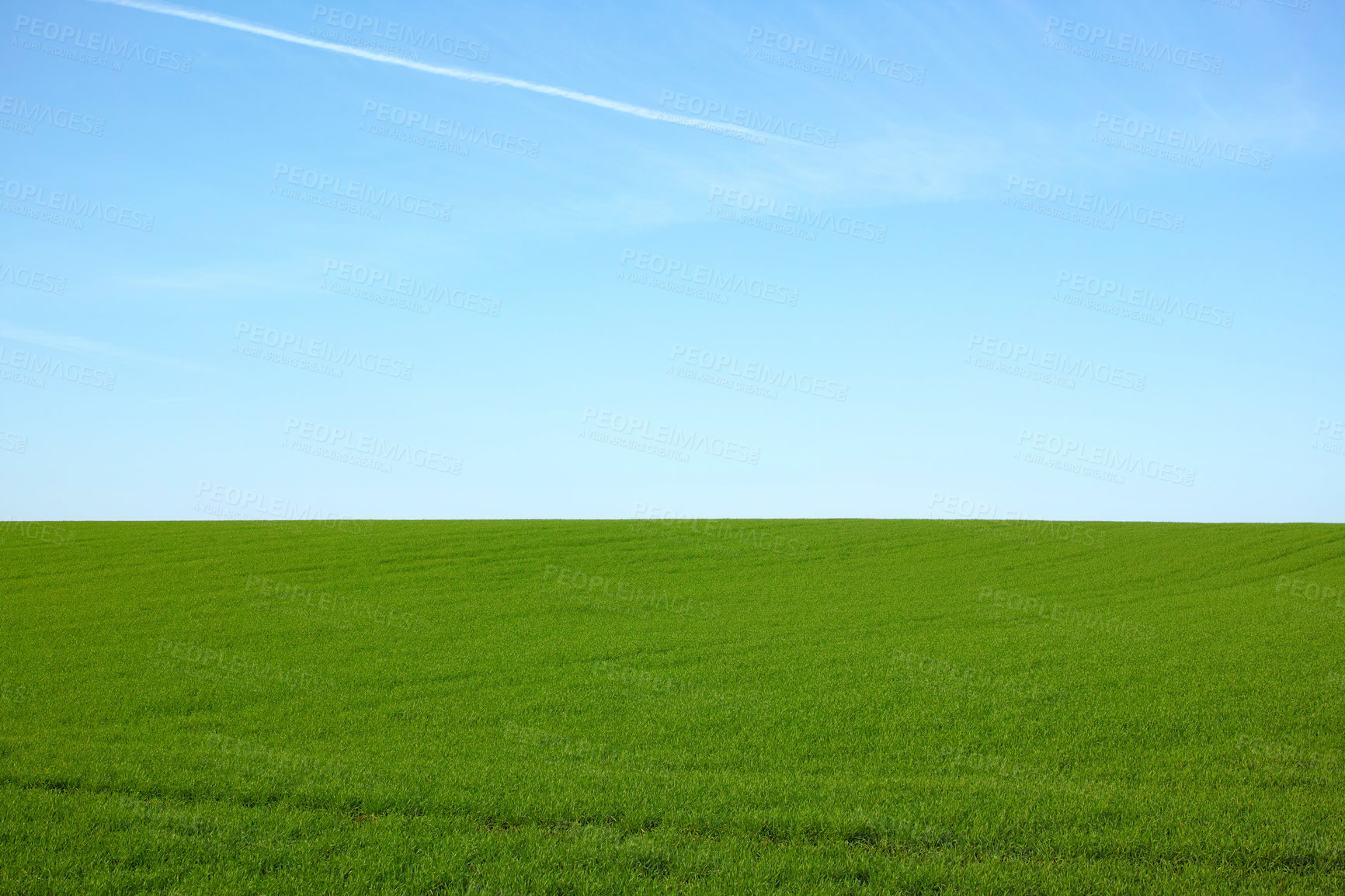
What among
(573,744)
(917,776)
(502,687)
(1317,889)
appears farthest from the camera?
(502,687)

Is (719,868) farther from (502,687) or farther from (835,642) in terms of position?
(835,642)

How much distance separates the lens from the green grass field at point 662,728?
320 inches

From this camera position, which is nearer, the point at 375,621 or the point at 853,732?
the point at 853,732

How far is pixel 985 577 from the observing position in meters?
30.8

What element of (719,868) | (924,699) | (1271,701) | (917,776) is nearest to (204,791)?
(719,868)

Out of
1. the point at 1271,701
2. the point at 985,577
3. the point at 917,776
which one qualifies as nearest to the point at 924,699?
the point at 917,776

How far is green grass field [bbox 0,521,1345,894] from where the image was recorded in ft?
26.7

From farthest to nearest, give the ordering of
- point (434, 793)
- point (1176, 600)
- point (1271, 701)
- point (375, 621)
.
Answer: point (1176, 600) → point (375, 621) → point (1271, 701) → point (434, 793)

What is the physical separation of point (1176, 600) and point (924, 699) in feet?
52.0

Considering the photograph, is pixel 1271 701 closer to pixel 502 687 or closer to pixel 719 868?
pixel 719 868

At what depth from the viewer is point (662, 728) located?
549 inches

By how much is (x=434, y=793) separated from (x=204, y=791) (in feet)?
8.94

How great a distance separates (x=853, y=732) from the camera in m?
13.7

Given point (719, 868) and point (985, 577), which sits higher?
point (985, 577)
